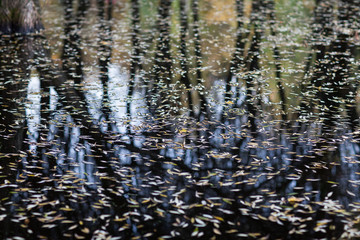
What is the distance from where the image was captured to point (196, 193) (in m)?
5.37

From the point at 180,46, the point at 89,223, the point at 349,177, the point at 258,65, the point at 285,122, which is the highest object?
the point at 180,46

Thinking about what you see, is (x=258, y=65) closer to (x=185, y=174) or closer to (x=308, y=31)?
(x=308, y=31)

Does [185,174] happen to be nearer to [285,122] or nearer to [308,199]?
[308,199]

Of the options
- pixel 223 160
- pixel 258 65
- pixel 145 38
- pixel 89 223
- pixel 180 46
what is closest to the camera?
pixel 89 223

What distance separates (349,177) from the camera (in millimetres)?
5758

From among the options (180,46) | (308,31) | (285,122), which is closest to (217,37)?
(180,46)

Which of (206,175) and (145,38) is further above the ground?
(145,38)

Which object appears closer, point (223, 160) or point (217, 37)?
point (223, 160)

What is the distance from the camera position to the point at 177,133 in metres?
7.09

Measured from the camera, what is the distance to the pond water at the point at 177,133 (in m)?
4.90

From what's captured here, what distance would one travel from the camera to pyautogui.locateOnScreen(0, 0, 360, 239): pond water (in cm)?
490

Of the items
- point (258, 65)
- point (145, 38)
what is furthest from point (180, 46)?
point (258, 65)

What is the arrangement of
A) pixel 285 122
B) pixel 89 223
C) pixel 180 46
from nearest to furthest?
pixel 89 223 → pixel 285 122 → pixel 180 46

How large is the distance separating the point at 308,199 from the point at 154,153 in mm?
2175
